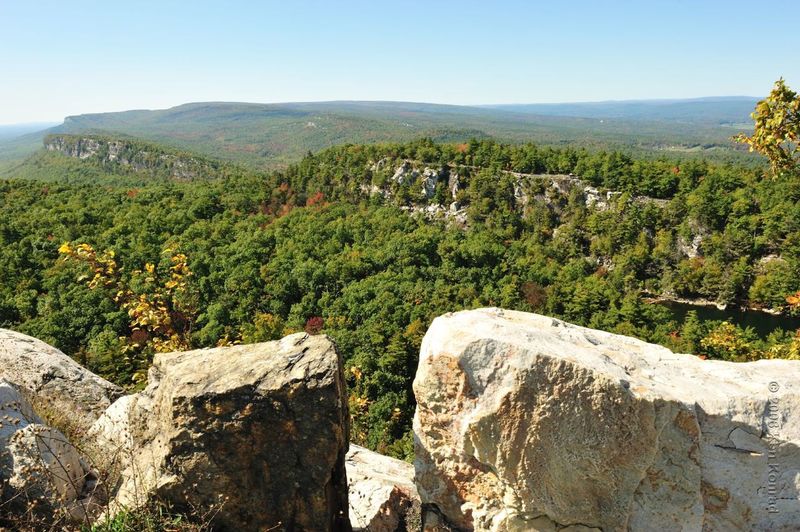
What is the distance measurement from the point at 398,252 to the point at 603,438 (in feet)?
112

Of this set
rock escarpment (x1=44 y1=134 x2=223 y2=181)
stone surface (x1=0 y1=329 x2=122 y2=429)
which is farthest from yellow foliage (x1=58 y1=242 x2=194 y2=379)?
rock escarpment (x1=44 y1=134 x2=223 y2=181)

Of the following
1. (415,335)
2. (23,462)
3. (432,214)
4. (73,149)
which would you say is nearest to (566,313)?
(415,335)

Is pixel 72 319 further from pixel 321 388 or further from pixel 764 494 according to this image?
pixel 764 494

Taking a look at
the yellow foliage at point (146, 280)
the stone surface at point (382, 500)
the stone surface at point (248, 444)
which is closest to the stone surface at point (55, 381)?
the yellow foliage at point (146, 280)

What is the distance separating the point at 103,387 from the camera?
27.4ft

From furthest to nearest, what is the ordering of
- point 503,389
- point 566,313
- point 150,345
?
point 566,313
point 150,345
point 503,389

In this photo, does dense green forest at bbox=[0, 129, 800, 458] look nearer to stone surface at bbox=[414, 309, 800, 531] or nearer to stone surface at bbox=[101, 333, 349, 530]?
stone surface at bbox=[101, 333, 349, 530]

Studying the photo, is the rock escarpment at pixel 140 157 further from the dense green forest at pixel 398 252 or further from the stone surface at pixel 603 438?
the stone surface at pixel 603 438

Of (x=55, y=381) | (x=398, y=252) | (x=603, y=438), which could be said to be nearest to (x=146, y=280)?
(x=55, y=381)

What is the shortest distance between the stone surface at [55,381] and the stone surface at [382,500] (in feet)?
14.1

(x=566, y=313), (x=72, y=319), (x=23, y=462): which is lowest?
(x=566, y=313)

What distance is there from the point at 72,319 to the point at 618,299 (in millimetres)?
36555

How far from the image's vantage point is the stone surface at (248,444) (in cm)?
541

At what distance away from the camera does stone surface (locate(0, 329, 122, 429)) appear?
772 cm
